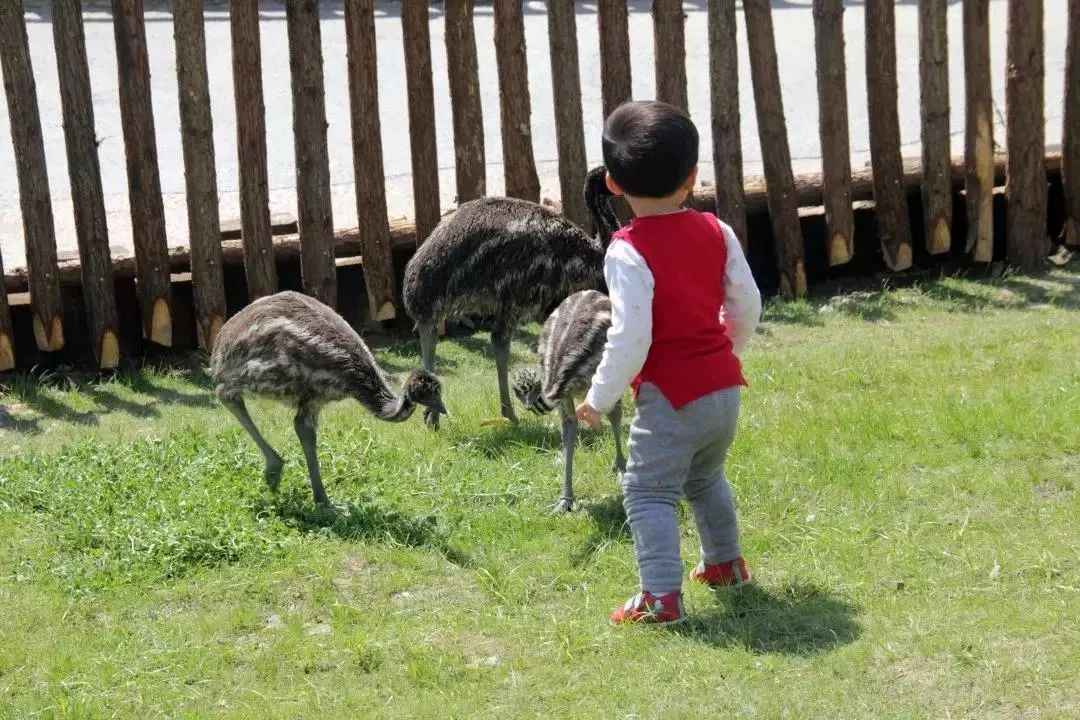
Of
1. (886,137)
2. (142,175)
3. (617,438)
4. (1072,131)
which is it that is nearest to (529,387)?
(617,438)

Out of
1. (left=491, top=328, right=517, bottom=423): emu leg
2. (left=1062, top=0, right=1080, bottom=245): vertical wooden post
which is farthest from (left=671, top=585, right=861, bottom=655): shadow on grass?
(left=1062, top=0, right=1080, bottom=245): vertical wooden post

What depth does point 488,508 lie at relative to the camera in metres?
7.90

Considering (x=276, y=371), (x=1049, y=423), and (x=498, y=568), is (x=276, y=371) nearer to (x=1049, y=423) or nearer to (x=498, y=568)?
(x=498, y=568)

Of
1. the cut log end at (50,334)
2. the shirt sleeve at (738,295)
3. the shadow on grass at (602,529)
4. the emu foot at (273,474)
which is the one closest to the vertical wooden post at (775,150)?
the shadow on grass at (602,529)

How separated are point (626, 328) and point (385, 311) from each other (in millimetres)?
5714

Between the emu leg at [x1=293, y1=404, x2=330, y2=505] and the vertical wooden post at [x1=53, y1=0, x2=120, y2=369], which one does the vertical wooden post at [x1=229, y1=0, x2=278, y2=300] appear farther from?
the emu leg at [x1=293, y1=404, x2=330, y2=505]

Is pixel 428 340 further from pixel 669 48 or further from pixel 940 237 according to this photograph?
pixel 940 237

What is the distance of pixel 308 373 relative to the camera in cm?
783

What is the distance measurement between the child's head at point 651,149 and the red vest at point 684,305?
0.14 meters

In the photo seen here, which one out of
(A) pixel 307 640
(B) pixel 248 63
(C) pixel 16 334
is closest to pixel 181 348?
(C) pixel 16 334

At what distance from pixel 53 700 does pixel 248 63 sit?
5.84 meters

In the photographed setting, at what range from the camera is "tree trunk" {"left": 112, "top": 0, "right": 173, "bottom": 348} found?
1039cm

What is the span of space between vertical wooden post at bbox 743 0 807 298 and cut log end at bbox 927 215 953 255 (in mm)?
1080

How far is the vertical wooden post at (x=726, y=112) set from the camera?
11.6 meters
